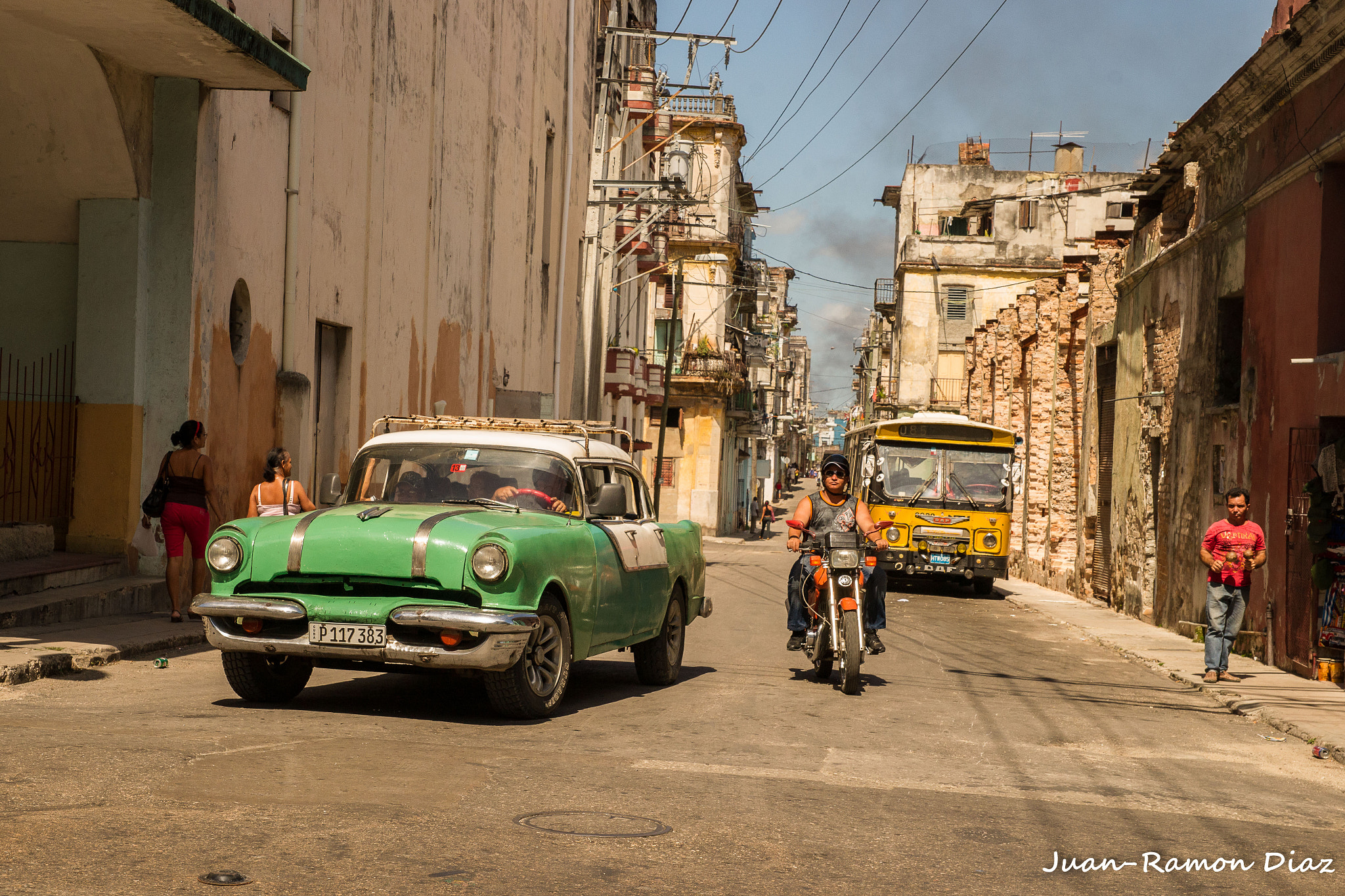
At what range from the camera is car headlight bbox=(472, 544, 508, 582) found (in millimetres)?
7590

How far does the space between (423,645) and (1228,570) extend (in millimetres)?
8334

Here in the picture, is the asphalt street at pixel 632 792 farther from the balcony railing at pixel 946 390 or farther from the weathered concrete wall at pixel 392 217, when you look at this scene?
the balcony railing at pixel 946 390

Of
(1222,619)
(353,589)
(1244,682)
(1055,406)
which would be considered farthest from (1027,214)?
(353,589)

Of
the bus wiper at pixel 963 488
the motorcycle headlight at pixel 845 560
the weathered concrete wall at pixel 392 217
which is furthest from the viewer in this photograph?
the bus wiper at pixel 963 488

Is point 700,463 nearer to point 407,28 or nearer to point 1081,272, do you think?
point 1081,272

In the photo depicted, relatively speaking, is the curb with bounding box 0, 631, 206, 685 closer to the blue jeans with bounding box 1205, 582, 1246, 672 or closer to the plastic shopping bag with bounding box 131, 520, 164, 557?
the plastic shopping bag with bounding box 131, 520, 164, 557

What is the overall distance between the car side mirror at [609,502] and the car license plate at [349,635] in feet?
6.28

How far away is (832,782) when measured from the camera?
6.89m

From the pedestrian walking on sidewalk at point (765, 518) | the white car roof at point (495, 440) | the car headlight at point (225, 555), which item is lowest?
the pedestrian walking on sidewalk at point (765, 518)

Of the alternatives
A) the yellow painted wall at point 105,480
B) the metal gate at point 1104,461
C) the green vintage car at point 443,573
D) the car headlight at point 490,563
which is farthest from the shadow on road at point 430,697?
the metal gate at point 1104,461

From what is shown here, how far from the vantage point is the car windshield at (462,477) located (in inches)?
356

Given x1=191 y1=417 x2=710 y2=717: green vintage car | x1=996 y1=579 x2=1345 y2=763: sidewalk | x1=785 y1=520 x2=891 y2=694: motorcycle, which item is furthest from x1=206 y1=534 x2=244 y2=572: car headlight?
x1=996 y1=579 x2=1345 y2=763: sidewalk

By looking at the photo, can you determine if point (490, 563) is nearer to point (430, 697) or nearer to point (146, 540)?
point (430, 697)

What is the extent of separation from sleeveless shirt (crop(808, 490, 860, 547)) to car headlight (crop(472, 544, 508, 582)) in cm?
415
